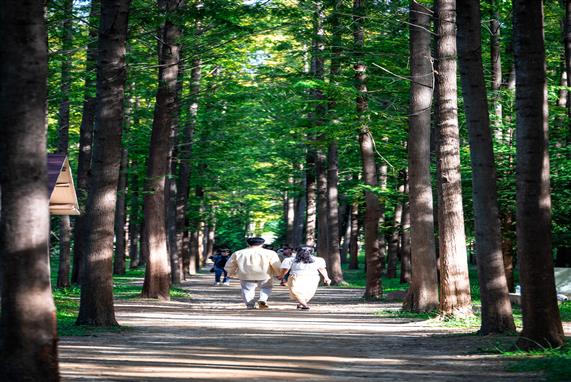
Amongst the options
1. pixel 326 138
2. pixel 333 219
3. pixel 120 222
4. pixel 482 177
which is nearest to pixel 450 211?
pixel 482 177

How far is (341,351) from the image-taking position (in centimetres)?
1291

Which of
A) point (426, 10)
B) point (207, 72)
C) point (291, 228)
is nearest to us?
point (426, 10)

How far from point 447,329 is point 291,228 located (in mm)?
42574

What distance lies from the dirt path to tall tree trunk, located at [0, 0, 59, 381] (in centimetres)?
153

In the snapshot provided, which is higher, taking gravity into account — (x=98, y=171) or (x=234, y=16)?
(x=234, y=16)

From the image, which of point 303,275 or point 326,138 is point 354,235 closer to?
point 326,138

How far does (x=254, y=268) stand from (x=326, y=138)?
5.39m

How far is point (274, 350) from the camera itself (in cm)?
1274

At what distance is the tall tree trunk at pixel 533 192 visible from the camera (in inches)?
470

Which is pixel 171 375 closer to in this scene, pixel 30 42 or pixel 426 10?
pixel 30 42

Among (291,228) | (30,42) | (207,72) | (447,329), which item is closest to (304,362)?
(30,42)

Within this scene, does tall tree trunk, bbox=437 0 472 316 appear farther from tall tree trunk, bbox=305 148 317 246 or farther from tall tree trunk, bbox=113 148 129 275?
tall tree trunk, bbox=113 148 129 275

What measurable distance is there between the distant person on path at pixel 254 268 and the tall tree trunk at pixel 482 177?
9946 mm

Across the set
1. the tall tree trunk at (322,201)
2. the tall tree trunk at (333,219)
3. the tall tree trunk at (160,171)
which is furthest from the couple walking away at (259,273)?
the tall tree trunk at (322,201)
